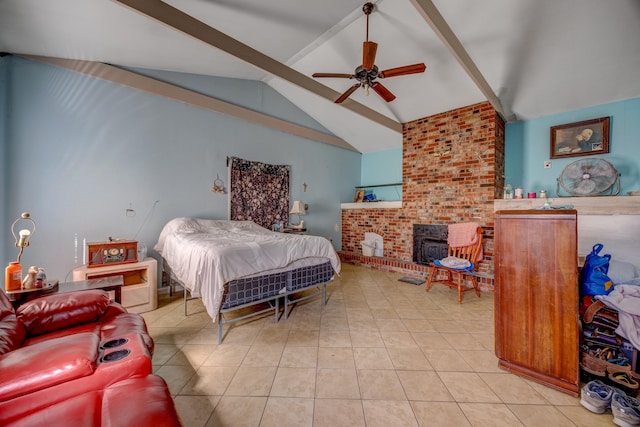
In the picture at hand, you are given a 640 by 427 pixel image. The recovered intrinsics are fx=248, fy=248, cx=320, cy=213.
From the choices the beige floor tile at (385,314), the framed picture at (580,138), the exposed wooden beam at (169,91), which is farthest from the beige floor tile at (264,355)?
the framed picture at (580,138)

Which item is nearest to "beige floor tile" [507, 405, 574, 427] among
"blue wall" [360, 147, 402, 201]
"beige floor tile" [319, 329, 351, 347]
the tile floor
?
the tile floor

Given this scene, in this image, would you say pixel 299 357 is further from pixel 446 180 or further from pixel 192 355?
pixel 446 180

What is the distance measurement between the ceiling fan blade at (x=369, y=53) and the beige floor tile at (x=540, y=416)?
9.34ft

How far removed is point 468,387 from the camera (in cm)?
167

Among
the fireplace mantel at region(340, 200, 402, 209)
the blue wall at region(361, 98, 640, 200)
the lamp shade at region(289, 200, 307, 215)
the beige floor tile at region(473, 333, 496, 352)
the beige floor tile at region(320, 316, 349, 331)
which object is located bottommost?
the beige floor tile at region(320, 316, 349, 331)

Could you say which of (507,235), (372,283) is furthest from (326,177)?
(507,235)

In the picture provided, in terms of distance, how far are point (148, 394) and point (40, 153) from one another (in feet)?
10.5

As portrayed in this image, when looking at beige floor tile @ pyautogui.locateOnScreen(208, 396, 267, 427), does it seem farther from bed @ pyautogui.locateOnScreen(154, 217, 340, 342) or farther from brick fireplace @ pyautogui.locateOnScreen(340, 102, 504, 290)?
brick fireplace @ pyautogui.locateOnScreen(340, 102, 504, 290)

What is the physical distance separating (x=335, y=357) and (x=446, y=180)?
3429mm

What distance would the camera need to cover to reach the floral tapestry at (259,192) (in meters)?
4.15

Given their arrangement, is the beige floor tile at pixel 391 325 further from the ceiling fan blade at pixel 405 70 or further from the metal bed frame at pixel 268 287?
the ceiling fan blade at pixel 405 70

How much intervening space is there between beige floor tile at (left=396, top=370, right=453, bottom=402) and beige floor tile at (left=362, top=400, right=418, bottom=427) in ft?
0.38

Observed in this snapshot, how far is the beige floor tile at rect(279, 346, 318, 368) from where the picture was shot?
74.5 inches

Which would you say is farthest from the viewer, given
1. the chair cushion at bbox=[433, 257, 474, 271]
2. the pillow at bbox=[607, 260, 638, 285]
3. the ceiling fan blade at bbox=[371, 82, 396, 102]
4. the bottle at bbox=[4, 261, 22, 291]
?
the chair cushion at bbox=[433, 257, 474, 271]
